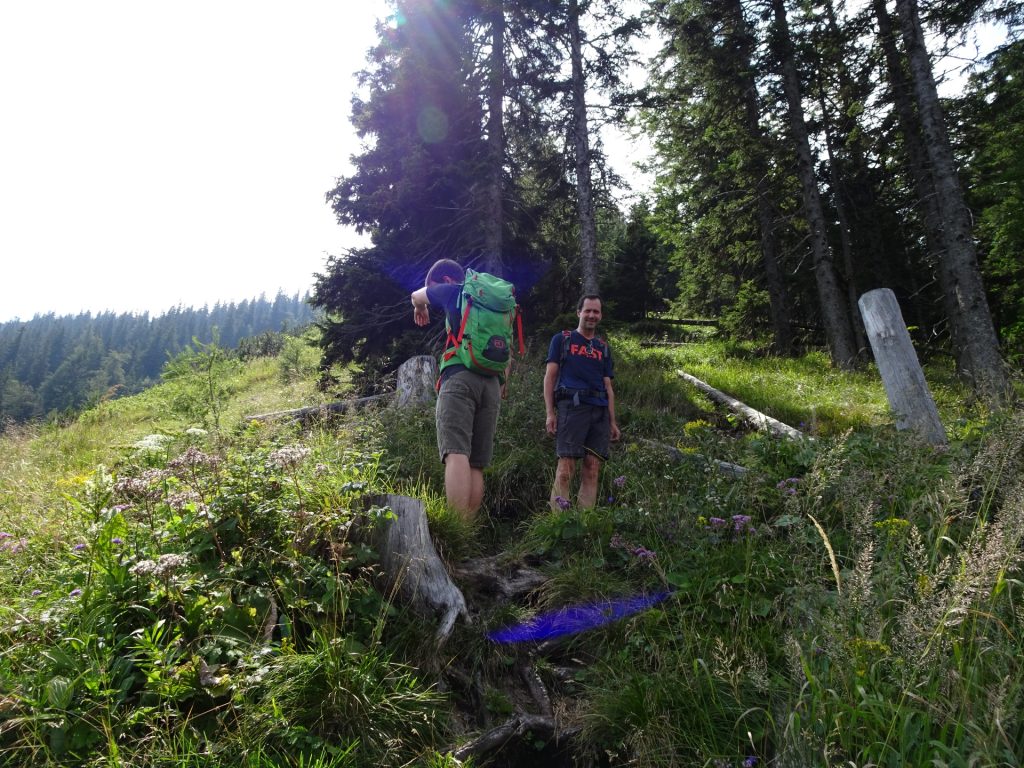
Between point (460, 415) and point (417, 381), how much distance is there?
400 centimetres

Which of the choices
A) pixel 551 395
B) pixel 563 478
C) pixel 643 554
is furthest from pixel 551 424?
pixel 643 554

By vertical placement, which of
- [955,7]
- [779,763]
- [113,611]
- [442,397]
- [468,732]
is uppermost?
[955,7]

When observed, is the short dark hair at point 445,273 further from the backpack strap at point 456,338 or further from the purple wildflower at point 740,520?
the purple wildflower at point 740,520

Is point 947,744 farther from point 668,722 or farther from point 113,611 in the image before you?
point 113,611

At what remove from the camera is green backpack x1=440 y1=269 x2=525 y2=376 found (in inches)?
151

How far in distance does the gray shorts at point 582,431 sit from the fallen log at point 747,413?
1.79 metres

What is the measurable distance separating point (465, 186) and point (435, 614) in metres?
10.6

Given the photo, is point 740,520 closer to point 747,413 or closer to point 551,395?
point 551,395

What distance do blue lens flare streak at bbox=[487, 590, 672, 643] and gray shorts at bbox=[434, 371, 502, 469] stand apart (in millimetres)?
1327

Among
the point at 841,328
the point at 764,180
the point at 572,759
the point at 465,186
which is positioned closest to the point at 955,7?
the point at 764,180

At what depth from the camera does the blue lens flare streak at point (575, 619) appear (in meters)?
2.74

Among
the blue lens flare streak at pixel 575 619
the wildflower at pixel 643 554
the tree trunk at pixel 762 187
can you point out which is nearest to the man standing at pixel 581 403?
the wildflower at pixel 643 554

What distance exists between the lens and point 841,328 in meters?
11.6

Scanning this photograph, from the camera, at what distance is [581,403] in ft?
14.9
